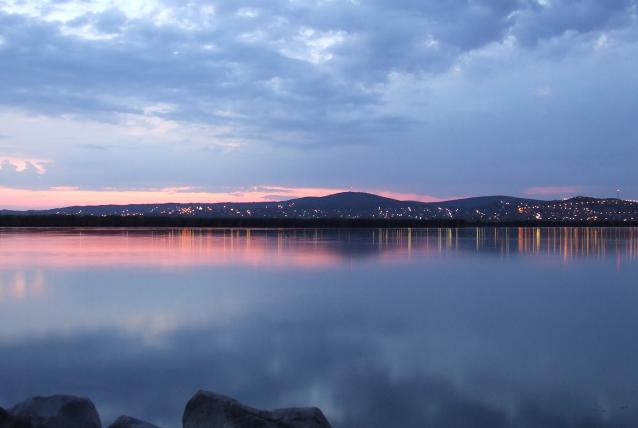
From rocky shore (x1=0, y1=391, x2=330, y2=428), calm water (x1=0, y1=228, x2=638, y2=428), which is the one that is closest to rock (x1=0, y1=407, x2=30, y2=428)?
rocky shore (x1=0, y1=391, x2=330, y2=428)

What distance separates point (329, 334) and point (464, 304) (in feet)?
13.3

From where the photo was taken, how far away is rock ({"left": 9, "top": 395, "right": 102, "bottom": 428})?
4.80m

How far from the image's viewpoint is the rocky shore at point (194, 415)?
459 cm

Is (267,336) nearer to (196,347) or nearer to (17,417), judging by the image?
(196,347)

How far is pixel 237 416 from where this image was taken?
4582 mm

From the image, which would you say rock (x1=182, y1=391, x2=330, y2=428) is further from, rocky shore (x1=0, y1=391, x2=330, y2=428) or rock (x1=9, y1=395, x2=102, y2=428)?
rock (x1=9, y1=395, x2=102, y2=428)

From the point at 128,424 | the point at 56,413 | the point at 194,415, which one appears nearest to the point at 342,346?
the point at 194,415

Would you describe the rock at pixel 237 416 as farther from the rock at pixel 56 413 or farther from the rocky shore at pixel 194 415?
the rock at pixel 56 413

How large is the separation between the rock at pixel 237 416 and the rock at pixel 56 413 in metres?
0.84

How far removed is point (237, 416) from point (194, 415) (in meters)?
0.39

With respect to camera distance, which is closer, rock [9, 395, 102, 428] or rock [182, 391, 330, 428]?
rock [182, 391, 330, 428]

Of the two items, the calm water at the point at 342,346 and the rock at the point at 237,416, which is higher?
the rock at the point at 237,416

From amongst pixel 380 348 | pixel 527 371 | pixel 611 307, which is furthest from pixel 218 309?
pixel 611 307

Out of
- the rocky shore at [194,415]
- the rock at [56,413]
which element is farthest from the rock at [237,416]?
the rock at [56,413]
